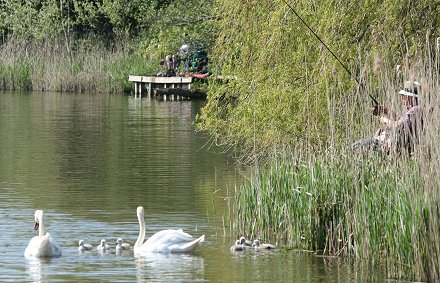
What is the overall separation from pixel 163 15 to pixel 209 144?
19.9 m

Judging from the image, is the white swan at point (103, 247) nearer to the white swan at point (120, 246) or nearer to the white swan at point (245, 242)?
the white swan at point (120, 246)

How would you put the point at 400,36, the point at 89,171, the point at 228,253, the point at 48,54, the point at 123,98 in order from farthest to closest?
the point at 48,54
the point at 123,98
the point at 89,171
the point at 400,36
the point at 228,253

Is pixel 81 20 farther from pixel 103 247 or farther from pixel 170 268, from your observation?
pixel 170 268

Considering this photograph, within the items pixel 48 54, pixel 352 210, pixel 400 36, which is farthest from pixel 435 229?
pixel 48 54

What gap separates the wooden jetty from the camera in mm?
45500

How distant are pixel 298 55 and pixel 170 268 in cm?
629

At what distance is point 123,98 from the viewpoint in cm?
4494

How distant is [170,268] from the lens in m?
12.1

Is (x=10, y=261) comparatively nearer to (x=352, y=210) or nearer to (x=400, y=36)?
(x=352, y=210)

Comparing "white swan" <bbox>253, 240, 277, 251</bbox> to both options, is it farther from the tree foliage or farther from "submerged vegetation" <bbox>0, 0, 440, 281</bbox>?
the tree foliage

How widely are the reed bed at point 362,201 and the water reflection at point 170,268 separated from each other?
3.72ft

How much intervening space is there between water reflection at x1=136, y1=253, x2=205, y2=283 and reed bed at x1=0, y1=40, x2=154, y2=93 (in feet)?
113

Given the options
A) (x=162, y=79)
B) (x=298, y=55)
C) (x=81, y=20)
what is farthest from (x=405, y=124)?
(x=81, y=20)

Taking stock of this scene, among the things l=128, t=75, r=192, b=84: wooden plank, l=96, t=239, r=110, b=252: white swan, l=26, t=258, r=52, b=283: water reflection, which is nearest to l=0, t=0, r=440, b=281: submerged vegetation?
l=96, t=239, r=110, b=252: white swan
